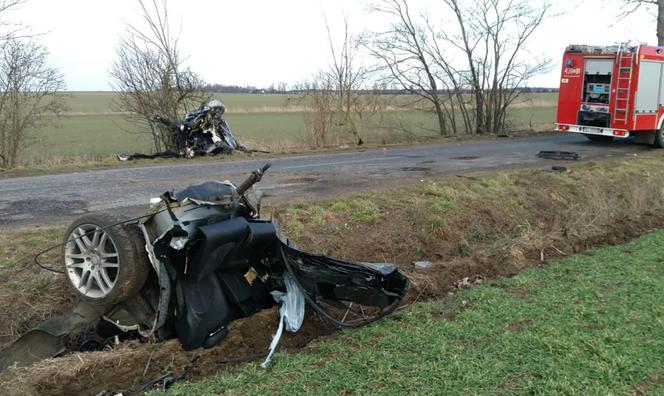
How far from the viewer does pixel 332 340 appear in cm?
442

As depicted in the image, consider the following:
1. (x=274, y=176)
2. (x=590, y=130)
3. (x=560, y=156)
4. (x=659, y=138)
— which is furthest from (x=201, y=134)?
(x=659, y=138)

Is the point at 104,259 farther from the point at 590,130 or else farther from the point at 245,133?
the point at 245,133

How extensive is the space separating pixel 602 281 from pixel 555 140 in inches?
636

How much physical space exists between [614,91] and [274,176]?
40.0 feet

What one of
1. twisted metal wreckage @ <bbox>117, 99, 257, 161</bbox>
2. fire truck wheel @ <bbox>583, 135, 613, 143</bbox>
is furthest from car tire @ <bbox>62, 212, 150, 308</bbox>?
fire truck wheel @ <bbox>583, 135, 613, 143</bbox>

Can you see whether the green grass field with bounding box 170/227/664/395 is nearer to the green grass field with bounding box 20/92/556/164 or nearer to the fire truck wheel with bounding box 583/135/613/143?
the green grass field with bounding box 20/92/556/164

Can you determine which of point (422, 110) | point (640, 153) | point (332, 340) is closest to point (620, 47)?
point (640, 153)

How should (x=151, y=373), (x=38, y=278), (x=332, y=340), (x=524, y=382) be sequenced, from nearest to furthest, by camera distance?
(x=524, y=382) < (x=151, y=373) < (x=332, y=340) < (x=38, y=278)

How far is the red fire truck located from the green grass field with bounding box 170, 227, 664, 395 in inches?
549

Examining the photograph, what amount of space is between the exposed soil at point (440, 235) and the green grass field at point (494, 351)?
0.26 m

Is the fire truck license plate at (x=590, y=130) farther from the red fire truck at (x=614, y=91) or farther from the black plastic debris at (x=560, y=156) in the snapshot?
the black plastic debris at (x=560, y=156)

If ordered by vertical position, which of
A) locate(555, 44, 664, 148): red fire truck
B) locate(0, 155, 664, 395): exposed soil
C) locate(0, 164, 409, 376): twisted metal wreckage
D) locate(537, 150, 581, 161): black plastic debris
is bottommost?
locate(0, 155, 664, 395): exposed soil

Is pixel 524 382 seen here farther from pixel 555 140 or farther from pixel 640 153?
pixel 555 140

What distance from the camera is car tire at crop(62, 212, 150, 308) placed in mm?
4250
